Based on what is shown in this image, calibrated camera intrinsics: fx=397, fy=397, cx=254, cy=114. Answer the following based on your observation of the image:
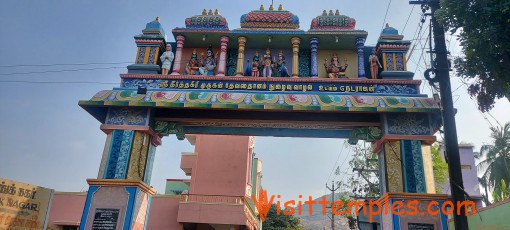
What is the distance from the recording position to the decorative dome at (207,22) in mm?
10891

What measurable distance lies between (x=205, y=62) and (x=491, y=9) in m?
6.82

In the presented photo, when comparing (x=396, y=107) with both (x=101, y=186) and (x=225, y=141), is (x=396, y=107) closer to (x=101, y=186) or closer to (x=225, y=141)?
(x=101, y=186)

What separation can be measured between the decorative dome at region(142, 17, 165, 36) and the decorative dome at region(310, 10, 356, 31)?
4.16 m

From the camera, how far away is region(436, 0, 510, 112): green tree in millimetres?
6684

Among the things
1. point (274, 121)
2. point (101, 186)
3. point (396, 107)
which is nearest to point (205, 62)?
point (274, 121)

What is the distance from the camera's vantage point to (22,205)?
5.74 meters

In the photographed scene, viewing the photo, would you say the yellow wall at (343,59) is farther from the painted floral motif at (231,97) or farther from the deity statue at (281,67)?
the painted floral motif at (231,97)

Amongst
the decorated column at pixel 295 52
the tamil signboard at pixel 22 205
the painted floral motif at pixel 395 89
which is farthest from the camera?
the decorated column at pixel 295 52

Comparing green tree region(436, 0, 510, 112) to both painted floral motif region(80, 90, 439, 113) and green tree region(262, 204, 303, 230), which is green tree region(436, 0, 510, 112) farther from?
green tree region(262, 204, 303, 230)

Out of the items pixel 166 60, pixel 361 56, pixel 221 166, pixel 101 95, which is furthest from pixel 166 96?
pixel 221 166

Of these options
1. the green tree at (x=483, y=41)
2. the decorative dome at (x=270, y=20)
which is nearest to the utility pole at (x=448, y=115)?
the green tree at (x=483, y=41)

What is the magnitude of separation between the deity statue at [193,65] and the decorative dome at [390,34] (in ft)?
16.4

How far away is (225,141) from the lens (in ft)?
57.5

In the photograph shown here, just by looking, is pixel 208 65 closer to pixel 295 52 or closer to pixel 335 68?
pixel 295 52
